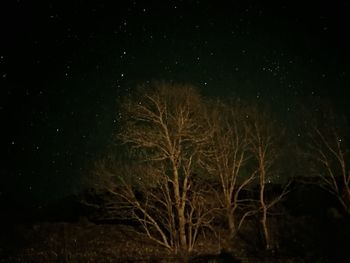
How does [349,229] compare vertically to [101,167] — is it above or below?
below

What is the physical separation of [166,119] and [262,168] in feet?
31.1

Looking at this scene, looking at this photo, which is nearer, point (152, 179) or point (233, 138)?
point (152, 179)

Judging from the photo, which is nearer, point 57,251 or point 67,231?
point 57,251

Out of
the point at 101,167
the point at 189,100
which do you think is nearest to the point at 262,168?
the point at 189,100

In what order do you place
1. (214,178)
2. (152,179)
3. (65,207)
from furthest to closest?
(65,207)
(214,178)
(152,179)

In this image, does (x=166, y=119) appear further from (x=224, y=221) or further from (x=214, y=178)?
(x=224, y=221)

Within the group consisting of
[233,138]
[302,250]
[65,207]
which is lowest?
[302,250]

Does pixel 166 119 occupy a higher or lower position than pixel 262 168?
higher

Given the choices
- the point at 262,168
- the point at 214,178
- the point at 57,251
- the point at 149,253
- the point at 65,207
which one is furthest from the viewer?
the point at 65,207

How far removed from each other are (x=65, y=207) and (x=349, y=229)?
32970 mm

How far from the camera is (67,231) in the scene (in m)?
32.6

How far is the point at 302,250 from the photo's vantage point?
24.5 m

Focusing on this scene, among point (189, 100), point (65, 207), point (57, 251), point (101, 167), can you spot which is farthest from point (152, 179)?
point (65, 207)

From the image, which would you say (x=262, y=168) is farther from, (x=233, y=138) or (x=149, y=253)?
(x=149, y=253)
